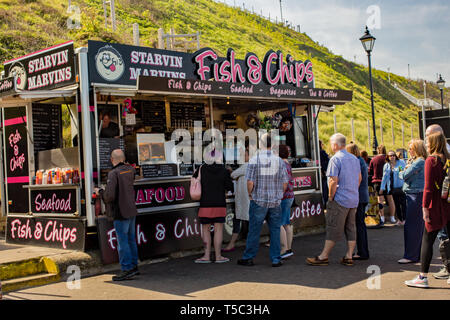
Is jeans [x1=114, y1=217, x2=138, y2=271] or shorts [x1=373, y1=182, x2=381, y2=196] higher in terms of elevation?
shorts [x1=373, y1=182, x2=381, y2=196]

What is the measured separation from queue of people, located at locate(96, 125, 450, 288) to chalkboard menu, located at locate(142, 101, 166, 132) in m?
2.79

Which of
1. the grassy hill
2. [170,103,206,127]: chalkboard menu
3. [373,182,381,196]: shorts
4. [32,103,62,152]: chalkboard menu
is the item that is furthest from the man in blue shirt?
the grassy hill

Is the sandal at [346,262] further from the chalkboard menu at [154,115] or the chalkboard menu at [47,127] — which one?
the chalkboard menu at [47,127]

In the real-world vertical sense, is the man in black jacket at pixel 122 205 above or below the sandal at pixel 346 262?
above

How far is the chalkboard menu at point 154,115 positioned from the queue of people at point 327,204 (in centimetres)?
279

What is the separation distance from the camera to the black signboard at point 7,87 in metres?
7.51

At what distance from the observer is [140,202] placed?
8.38 meters

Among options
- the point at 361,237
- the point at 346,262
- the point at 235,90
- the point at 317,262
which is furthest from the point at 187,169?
the point at 346,262

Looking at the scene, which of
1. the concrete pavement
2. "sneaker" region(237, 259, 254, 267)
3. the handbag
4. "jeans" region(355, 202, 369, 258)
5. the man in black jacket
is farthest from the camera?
the handbag

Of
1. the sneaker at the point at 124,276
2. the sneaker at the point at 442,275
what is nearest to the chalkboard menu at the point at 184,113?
the sneaker at the point at 124,276

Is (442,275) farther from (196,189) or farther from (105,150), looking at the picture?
(105,150)

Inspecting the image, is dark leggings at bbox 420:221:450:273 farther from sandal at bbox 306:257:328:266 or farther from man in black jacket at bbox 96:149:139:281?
man in black jacket at bbox 96:149:139:281

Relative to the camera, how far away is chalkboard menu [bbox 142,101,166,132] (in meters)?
10.6
